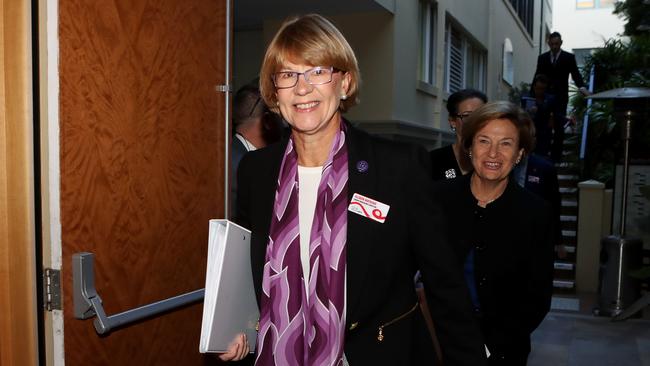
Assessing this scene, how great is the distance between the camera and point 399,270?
73.2 inches

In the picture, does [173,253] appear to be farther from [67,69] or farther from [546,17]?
[546,17]

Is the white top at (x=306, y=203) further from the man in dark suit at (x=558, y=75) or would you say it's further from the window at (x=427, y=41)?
the window at (x=427, y=41)

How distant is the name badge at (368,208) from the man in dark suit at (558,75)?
30.3 ft

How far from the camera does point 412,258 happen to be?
6.23 ft

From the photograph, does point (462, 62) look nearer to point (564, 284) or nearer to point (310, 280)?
point (564, 284)

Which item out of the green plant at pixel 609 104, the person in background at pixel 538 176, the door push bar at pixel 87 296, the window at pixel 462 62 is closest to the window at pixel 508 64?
the window at pixel 462 62

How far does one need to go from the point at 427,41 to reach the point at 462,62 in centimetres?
343

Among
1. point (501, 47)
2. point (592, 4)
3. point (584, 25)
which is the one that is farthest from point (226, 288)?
point (592, 4)

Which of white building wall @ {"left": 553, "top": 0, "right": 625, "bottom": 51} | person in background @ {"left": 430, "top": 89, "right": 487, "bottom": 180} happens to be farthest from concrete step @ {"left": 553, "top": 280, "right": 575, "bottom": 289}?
white building wall @ {"left": 553, "top": 0, "right": 625, "bottom": 51}

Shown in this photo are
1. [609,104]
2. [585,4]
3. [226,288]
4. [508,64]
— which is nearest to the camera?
[226,288]

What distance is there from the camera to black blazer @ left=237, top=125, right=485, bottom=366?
1827mm

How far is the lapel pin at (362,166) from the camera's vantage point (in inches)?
74.8

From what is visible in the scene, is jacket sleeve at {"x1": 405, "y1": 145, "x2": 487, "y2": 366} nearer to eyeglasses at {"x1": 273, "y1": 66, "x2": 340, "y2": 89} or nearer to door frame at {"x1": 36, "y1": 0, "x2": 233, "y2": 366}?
eyeglasses at {"x1": 273, "y1": 66, "x2": 340, "y2": 89}

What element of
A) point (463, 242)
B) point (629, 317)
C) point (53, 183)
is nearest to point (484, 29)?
point (629, 317)
